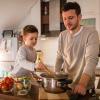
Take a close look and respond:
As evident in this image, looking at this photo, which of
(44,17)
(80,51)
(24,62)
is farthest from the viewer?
(44,17)

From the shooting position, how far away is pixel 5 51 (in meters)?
4.68

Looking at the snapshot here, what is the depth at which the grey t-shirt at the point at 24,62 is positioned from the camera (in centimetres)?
218

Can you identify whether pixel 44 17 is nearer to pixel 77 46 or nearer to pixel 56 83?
pixel 77 46

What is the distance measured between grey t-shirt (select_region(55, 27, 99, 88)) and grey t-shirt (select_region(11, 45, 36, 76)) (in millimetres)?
389

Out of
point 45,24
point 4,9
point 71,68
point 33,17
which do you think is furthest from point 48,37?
point 71,68

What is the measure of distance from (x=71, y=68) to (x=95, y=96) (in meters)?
0.32

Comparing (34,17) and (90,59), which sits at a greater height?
(34,17)

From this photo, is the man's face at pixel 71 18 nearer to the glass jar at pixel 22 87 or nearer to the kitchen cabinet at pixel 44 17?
the glass jar at pixel 22 87

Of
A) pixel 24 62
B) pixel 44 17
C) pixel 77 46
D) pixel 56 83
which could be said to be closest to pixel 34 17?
pixel 44 17

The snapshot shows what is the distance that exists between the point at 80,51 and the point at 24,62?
0.67 metres

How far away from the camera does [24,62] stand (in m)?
2.23

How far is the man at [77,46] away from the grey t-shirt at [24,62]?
16.1 inches

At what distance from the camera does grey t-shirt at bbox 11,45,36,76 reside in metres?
2.18

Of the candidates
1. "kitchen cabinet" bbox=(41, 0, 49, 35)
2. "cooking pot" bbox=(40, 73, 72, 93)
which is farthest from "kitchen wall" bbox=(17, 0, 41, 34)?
"cooking pot" bbox=(40, 73, 72, 93)
